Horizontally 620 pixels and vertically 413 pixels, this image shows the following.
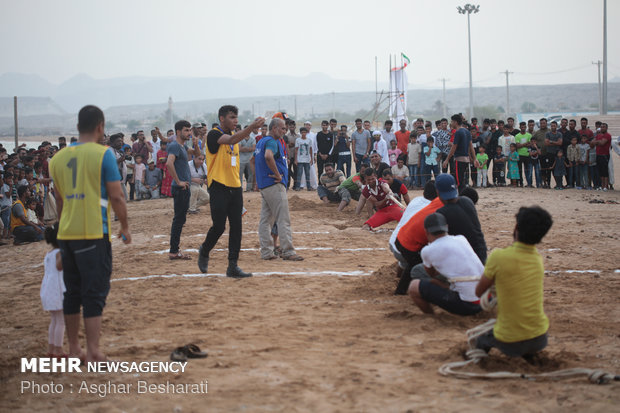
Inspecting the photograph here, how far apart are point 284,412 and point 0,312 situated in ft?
14.0

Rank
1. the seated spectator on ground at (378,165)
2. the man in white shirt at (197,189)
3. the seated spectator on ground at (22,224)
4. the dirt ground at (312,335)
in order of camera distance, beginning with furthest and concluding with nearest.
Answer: the man in white shirt at (197,189) < the seated spectator on ground at (378,165) < the seated spectator on ground at (22,224) < the dirt ground at (312,335)

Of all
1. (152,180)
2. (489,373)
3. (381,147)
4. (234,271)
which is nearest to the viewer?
(489,373)

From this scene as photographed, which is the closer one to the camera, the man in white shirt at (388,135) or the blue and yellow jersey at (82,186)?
the blue and yellow jersey at (82,186)

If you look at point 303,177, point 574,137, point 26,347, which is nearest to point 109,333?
point 26,347

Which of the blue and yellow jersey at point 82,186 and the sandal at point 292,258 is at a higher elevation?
the blue and yellow jersey at point 82,186

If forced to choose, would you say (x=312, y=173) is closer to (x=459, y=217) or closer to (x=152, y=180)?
(x=152, y=180)

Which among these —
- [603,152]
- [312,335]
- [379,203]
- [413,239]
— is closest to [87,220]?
[312,335]

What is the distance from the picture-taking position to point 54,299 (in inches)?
197

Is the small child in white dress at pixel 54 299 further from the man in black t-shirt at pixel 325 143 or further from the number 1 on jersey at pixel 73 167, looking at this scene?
the man in black t-shirt at pixel 325 143

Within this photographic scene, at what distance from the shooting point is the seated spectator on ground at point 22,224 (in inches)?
482

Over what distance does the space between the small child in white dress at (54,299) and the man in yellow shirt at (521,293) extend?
350 cm

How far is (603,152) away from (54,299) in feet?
53.4

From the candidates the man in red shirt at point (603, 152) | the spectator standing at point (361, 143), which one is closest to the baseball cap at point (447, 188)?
the spectator standing at point (361, 143)

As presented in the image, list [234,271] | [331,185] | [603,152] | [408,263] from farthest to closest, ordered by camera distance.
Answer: [603,152] < [331,185] < [234,271] < [408,263]
